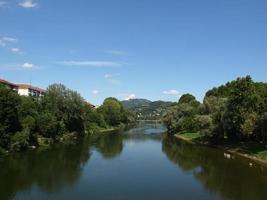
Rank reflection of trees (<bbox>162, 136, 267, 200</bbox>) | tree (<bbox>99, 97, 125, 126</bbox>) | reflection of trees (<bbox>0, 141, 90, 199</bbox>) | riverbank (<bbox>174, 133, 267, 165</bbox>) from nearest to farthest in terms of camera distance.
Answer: reflection of trees (<bbox>162, 136, 267, 200</bbox>)
reflection of trees (<bbox>0, 141, 90, 199</bbox>)
riverbank (<bbox>174, 133, 267, 165</bbox>)
tree (<bbox>99, 97, 125, 126</bbox>)

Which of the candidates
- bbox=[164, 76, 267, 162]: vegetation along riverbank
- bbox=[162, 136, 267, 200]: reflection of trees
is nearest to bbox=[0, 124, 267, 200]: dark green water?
bbox=[162, 136, 267, 200]: reflection of trees

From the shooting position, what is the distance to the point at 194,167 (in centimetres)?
4934

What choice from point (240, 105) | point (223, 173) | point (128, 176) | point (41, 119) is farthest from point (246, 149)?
point (41, 119)

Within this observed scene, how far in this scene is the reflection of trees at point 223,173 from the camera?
3438 cm

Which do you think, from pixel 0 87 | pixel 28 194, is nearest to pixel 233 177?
pixel 28 194

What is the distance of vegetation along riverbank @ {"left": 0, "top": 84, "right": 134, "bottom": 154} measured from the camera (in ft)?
189

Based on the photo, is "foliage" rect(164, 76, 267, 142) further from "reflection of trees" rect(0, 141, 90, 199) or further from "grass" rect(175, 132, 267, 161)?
"reflection of trees" rect(0, 141, 90, 199)

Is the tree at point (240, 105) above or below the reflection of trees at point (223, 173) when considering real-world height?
above

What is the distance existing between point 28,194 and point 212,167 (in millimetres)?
25962

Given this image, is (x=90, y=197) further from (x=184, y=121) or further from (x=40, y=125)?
(x=184, y=121)

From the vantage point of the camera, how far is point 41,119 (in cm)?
6988

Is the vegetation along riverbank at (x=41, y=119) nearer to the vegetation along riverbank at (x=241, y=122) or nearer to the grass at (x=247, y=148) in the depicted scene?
the vegetation along riverbank at (x=241, y=122)

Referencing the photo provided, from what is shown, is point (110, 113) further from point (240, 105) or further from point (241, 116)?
point (241, 116)

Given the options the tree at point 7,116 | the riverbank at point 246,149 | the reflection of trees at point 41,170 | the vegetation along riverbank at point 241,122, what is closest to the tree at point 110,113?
the vegetation along riverbank at point 241,122
